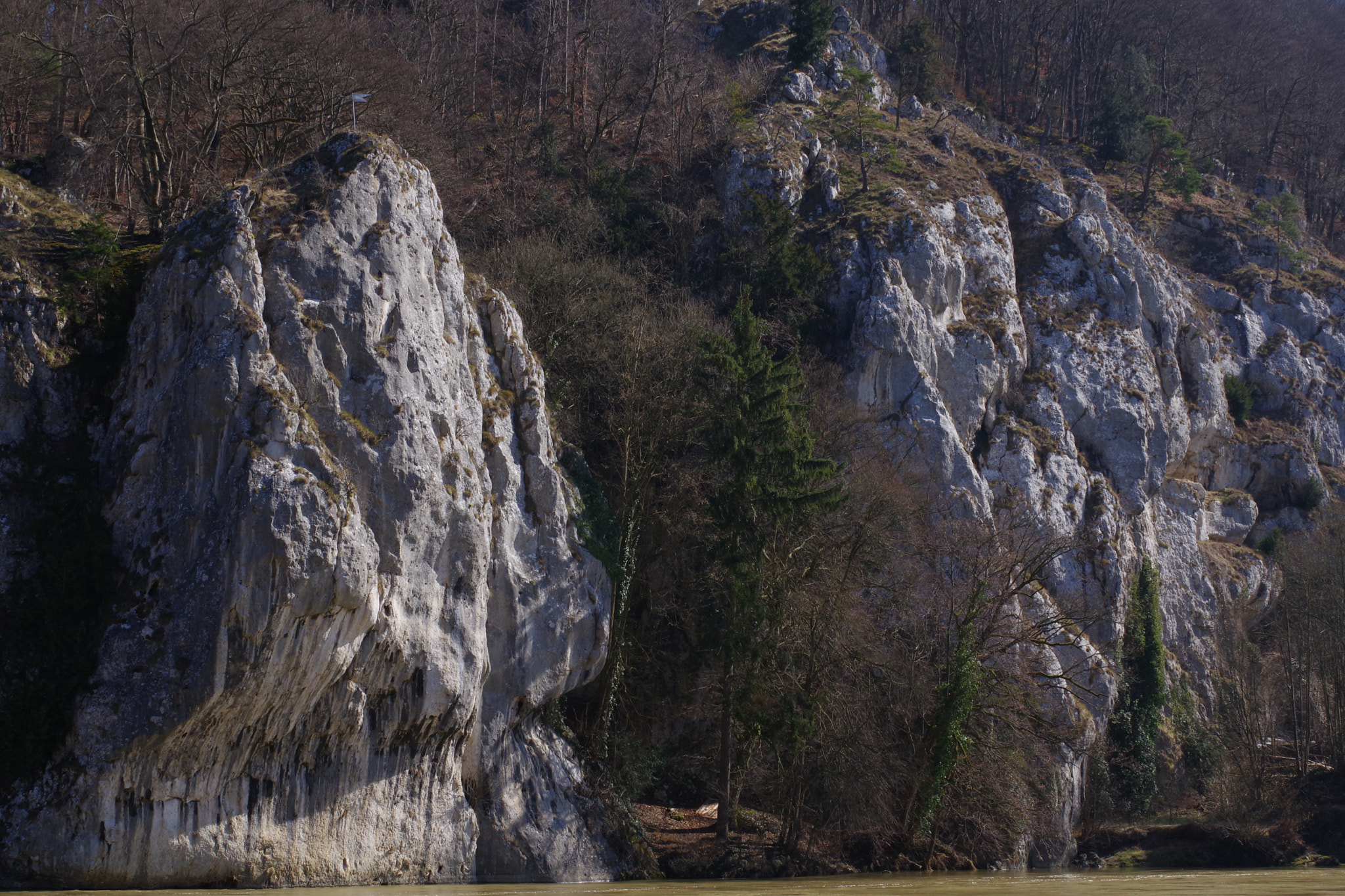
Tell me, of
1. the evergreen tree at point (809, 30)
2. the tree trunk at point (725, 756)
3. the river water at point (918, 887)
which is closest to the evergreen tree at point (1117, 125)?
the evergreen tree at point (809, 30)

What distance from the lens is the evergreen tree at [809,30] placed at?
42906mm

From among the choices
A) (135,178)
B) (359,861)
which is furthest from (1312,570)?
(135,178)

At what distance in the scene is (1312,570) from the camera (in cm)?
3164

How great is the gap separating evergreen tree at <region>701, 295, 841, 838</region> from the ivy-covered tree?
1482 cm

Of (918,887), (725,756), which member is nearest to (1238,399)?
(725,756)

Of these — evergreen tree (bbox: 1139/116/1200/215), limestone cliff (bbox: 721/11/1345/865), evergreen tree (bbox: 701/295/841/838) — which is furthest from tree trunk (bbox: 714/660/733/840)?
evergreen tree (bbox: 1139/116/1200/215)

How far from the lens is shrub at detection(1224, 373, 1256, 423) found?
40.0 m

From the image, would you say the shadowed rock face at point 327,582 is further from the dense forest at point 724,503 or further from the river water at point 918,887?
the dense forest at point 724,503

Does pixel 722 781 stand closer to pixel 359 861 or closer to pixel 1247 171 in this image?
pixel 359 861

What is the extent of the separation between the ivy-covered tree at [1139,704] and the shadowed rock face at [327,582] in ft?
60.6

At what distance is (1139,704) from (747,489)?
58.2 ft

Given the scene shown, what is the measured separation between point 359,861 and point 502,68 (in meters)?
36.0

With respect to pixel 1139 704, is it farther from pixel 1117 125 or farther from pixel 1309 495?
pixel 1117 125

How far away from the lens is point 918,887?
14.2 meters
